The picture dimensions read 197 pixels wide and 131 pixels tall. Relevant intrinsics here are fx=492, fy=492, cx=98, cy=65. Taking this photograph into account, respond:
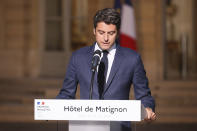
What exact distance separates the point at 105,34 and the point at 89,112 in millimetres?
572

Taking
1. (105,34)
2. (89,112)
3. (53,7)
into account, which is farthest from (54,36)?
(89,112)

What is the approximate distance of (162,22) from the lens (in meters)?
12.1

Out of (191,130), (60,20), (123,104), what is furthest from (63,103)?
(60,20)

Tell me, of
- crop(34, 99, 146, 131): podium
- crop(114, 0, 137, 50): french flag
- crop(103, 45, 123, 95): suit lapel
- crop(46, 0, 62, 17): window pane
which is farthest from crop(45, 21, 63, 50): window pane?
crop(34, 99, 146, 131): podium

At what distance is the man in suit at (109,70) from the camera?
317 centimetres

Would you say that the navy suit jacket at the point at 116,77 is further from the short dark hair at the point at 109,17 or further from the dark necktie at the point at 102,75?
the short dark hair at the point at 109,17

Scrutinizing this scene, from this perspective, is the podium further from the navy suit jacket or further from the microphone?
the navy suit jacket

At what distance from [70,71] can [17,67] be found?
9.14 metres

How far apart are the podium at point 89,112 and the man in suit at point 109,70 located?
11.2 inches

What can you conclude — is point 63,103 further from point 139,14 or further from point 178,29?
point 178,29

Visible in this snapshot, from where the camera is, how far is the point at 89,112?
9.39ft

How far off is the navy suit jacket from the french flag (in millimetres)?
7760

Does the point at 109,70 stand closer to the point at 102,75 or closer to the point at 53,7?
the point at 102,75

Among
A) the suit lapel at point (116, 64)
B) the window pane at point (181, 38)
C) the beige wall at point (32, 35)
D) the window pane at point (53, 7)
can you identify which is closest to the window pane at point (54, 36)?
the window pane at point (53, 7)
